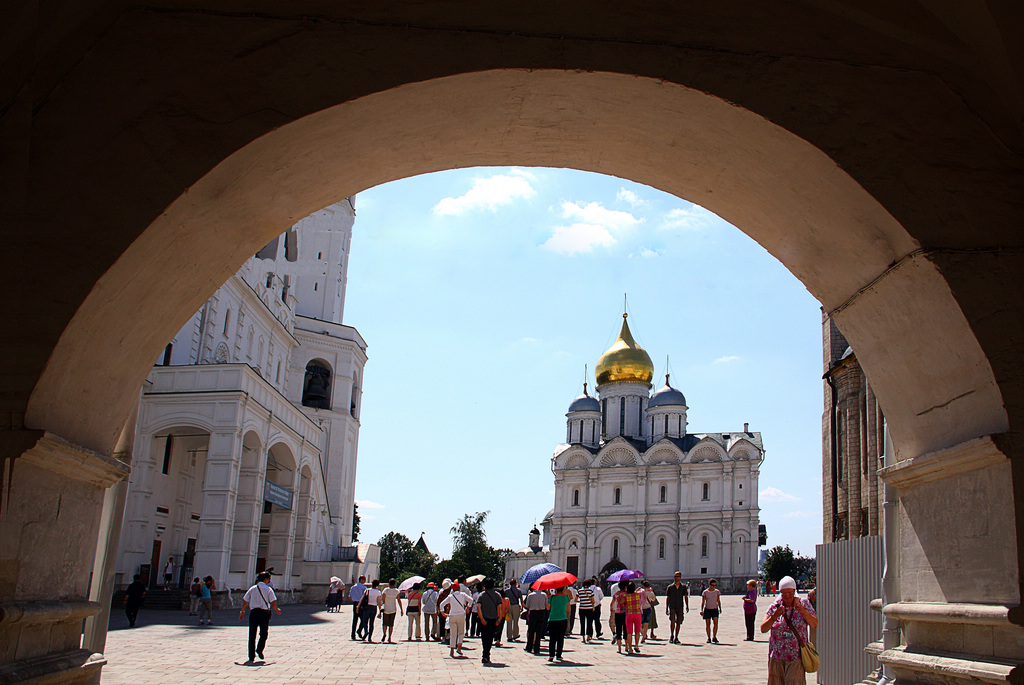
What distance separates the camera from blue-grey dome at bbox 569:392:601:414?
3014 inches

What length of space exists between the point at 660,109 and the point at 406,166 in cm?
168

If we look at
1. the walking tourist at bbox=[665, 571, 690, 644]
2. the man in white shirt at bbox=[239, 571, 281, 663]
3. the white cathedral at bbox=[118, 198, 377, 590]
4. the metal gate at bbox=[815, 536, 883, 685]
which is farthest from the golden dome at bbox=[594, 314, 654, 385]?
the metal gate at bbox=[815, 536, 883, 685]

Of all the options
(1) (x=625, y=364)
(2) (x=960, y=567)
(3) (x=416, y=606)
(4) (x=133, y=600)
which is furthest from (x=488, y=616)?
(1) (x=625, y=364)

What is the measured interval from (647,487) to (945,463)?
67461 millimetres

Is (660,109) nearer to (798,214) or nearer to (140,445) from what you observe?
(798,214)

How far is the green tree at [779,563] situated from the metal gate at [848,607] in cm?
7829

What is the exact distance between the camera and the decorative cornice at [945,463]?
422cm

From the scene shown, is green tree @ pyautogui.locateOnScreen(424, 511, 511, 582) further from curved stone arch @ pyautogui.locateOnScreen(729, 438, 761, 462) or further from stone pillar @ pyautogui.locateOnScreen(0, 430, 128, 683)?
stone pillar @ pyautogui.locateOnScreen(0, 430, 128, 683)

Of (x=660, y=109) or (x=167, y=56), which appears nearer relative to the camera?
(x=167, y=56)

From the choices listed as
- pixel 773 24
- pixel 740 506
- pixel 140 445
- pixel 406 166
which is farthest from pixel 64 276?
pixel 740 506

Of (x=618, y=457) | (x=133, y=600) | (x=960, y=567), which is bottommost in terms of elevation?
(x=133, y=600)

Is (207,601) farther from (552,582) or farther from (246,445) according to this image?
(552,582)

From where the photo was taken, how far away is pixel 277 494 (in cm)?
2791

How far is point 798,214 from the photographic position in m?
5.19
